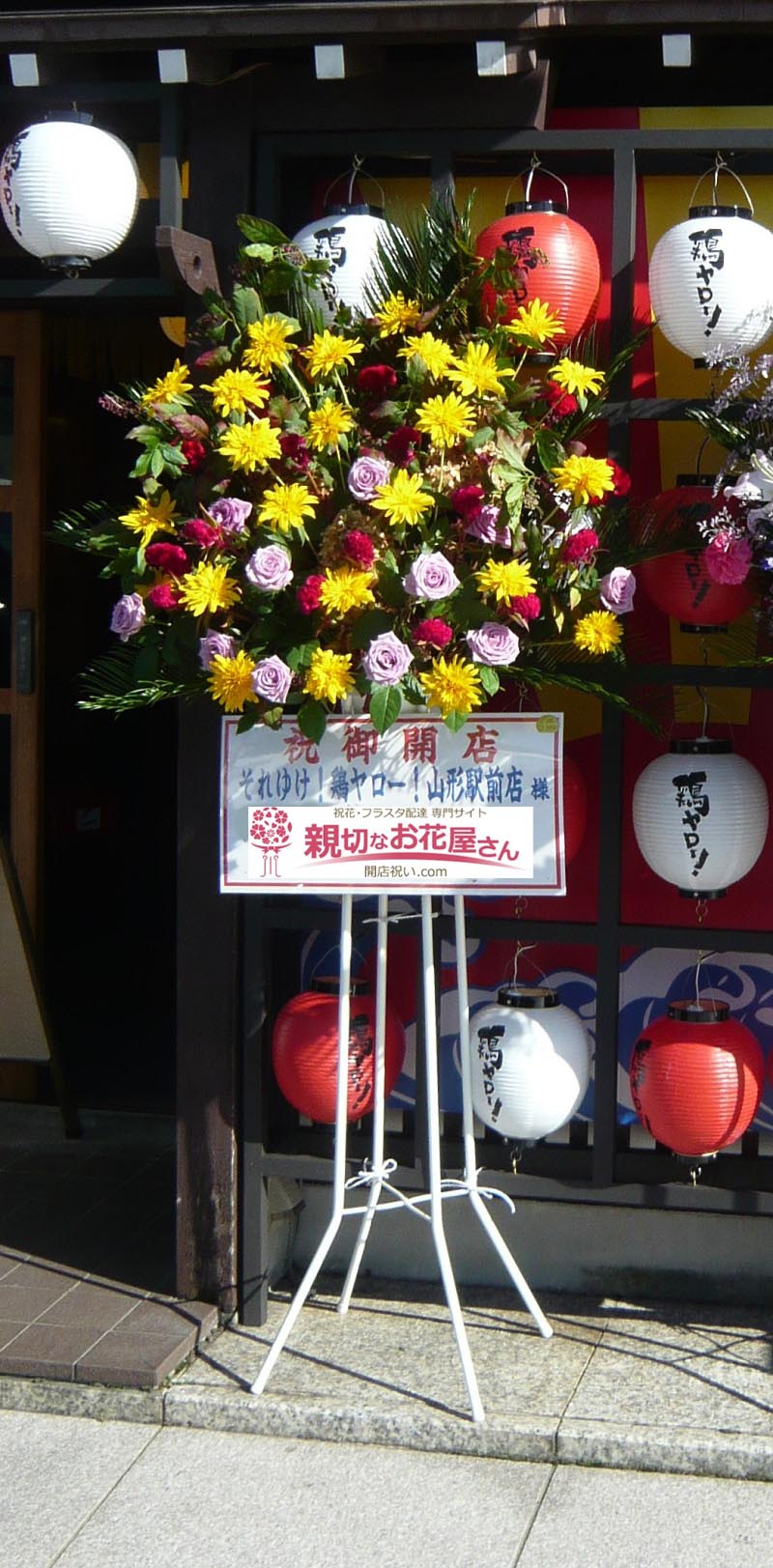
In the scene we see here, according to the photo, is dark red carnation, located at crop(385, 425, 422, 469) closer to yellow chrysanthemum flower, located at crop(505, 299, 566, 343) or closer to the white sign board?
yellow chrysanthemum flower, located at crop(505, 299, 566, 343)

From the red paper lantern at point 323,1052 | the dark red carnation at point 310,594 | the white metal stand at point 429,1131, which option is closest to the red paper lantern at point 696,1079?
the white metal stand at point 429,1131

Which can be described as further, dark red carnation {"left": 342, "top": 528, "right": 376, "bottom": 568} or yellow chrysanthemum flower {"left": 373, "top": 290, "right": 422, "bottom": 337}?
yellow chrysanthemum flower {"left": 373, "top": 290, "right": 422, "bottom": 337}

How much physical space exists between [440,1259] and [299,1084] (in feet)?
1.97

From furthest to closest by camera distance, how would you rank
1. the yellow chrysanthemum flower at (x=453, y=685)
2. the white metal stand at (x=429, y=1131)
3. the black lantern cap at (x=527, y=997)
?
the black lantern cap at (x=527, y=997) → the white metal stand at (x=429, y=1131) → the yellow chrysanthemum flower at (x=453, y=685)

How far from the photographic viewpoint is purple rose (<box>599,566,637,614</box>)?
4027mm

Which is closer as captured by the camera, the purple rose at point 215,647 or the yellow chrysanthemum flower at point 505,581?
the yellow chrysanthemum flower at point 505,581

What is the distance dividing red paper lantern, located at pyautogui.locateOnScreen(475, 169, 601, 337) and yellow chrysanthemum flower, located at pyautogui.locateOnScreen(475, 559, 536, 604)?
664 millimetres

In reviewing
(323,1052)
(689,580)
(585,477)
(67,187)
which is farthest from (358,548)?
(323,1052)

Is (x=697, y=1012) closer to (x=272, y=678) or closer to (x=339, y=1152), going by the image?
(x=339, y=1152)

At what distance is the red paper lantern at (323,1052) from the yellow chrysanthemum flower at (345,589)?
3.99 ft

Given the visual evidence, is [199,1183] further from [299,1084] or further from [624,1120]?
[624,1120]

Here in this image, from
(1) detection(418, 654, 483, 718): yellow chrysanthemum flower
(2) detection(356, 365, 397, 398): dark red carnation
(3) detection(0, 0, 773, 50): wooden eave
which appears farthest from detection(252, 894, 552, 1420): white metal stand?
(3) detection(0, 0, 773, 50): wooden eave

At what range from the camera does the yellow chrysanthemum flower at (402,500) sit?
383 cm

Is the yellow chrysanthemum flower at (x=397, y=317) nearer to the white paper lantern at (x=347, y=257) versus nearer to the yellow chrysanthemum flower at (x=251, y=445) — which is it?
the white paper lantern at (x=347, y=257)
